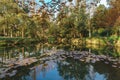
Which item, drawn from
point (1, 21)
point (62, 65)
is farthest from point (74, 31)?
point (62, 65)

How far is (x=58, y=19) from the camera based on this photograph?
48688 mm

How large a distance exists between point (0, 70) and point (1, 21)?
32244 millimetres

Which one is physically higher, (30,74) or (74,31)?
(74,31)

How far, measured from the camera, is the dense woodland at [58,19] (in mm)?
41688

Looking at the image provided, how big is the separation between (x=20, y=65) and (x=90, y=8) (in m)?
35.1

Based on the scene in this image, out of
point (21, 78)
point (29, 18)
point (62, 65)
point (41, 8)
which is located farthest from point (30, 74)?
point (41, 8)

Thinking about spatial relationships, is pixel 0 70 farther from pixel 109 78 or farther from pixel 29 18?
pixel 29 18

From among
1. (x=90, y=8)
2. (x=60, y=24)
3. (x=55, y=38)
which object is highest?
(x=90, y=8)

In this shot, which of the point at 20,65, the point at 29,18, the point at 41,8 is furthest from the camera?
the point at 41,8

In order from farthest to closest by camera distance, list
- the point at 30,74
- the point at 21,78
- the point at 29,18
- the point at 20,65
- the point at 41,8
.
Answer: the point at 41,8 → the point at 29,18 → the point at 20,65 → the point at 30,74 → the point at 21,78

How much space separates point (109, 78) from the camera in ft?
39.8

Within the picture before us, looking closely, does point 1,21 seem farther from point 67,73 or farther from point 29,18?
point 67,73

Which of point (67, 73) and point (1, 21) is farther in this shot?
point (1, 21)

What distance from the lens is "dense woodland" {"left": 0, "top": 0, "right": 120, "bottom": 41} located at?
41688 millimetres
